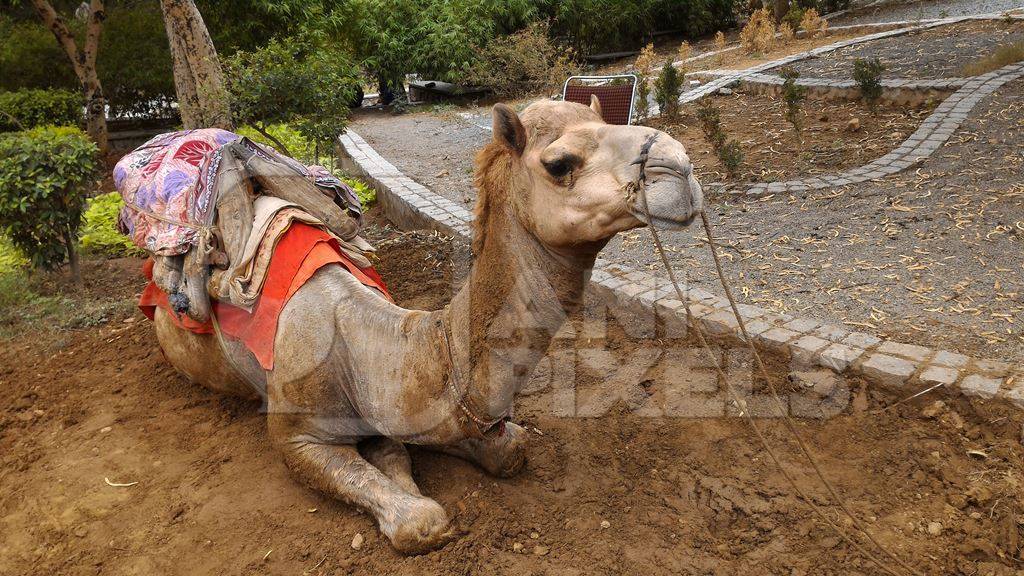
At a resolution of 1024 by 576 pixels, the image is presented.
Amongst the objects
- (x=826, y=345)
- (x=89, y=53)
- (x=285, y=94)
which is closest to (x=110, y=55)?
(x=89, y=53)

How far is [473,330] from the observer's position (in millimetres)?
2566

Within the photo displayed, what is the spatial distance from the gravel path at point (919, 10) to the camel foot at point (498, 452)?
14.9 meters

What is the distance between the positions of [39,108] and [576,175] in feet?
38.2

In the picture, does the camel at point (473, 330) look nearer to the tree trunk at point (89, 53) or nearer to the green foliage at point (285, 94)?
the green foliage at point (285, 94)

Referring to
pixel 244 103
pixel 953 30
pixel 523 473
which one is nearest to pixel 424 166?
pixel 244 103

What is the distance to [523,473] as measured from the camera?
11.1 ft

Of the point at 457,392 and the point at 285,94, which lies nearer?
the point at 457,392

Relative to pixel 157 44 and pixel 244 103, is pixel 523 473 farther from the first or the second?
pixel 157 44

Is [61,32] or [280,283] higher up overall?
[61,32]

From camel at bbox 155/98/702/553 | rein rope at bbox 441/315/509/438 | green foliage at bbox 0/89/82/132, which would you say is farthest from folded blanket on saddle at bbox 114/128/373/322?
green foliage at bbox 0/89/82/132

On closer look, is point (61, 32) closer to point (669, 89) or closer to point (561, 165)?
point (669, 89)

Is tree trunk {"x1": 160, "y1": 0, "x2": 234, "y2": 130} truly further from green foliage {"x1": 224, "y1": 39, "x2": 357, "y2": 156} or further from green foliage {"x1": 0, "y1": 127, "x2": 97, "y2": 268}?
green foliage {"x1": 0, "y1": 127, "x2": 97, "y2": 268}

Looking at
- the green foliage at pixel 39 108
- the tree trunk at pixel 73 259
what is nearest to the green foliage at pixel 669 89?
the tree trunk at pixel 73 259

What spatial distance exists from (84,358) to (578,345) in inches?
136
